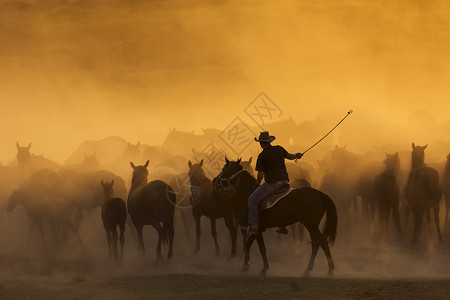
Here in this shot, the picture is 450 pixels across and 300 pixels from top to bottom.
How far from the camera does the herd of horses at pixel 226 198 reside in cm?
1512

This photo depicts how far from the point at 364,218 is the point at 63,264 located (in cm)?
1239

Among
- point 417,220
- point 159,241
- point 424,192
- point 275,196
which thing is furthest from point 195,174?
point 424,192

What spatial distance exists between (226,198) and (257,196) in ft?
14.1

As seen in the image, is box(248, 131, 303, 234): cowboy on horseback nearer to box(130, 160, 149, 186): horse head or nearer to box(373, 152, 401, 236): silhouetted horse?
box(130, 160, 149, 186): horse head

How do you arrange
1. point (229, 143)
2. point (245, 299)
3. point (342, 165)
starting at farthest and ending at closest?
point (229, 143), point (342, 165), point (245, 299)

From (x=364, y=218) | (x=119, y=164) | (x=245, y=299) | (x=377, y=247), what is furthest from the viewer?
(x=119, y=164)

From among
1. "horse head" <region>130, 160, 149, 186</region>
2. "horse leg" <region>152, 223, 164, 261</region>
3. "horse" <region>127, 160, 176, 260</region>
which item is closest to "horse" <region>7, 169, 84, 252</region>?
"horse" <region>127, 160, 176, 260</region>

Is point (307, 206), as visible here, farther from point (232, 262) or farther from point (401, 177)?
point (401, 177)

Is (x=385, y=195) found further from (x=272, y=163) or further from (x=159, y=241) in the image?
(x=272, y=163)

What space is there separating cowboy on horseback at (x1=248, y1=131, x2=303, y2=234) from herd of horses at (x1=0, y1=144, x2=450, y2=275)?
0.28m

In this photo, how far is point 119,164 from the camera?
32.4 metres

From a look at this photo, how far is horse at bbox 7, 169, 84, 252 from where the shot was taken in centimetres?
2134

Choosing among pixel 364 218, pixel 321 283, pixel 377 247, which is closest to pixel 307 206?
pixel 321 283

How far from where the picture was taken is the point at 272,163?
15016 mm
